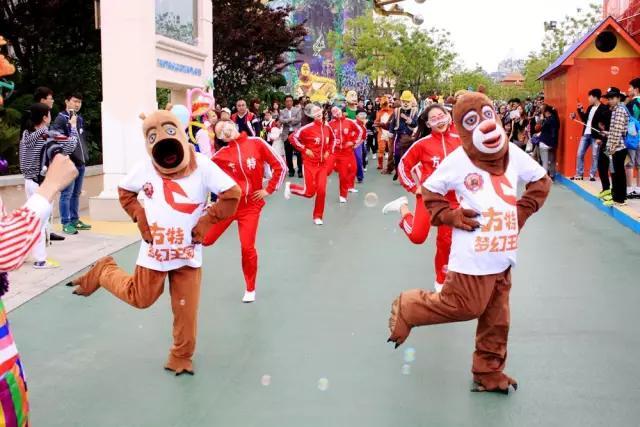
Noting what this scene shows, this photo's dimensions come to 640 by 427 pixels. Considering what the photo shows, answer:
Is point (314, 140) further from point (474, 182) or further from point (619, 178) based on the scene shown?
point (474, 182)

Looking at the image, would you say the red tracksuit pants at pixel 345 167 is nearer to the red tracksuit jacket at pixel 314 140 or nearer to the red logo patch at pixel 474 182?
the red tracksuit jacket at pixel 314 140

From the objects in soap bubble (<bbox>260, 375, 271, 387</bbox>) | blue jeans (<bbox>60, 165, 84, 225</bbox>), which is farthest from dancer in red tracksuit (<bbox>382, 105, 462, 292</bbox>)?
blue jeans (<bbox>60, 165, 84, 225</bbox>)

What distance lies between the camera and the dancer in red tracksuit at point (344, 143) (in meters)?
15.0

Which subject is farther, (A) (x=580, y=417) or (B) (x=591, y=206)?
(B) (x=591, y=206)

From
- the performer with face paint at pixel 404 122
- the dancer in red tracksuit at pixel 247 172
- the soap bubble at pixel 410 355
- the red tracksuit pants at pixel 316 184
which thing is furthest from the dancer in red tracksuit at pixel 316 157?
the soap bubble at pixel 410 355

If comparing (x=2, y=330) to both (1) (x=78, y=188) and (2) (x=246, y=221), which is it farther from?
(1) (x=78, y=188)

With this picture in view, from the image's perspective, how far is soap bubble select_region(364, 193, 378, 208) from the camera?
49.1ft

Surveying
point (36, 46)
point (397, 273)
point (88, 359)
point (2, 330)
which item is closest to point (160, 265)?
point (88, 359)

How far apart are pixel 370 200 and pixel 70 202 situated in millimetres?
6246

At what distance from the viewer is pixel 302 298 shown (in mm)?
7457

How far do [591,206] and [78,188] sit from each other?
896cm

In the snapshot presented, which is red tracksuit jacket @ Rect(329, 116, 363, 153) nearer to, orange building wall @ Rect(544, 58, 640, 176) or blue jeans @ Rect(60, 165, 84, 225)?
blue jeans @ Rect(60, 165, 84, 225)

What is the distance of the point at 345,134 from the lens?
49.2 feet

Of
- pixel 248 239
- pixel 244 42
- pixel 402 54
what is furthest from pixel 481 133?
pixel 402 54
